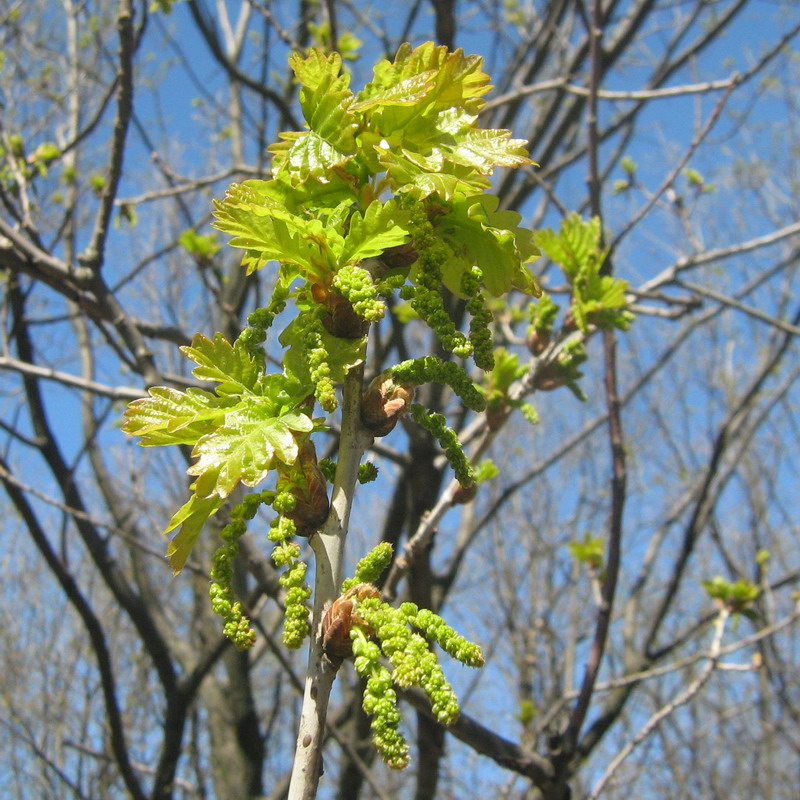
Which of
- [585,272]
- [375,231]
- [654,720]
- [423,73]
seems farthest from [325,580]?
[654,720]

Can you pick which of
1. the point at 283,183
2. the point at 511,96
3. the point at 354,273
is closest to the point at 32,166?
the point at 511,96

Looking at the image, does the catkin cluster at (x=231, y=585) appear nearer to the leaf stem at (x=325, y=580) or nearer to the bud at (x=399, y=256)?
the leaf stem at (x=325, y=580)

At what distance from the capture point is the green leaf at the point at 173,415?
3.14 feet

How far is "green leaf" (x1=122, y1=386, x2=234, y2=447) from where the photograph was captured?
96 centimetres

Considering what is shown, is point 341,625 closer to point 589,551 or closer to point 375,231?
point 375,231

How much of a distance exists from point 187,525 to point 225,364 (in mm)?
216

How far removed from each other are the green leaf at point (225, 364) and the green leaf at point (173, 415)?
25 mm

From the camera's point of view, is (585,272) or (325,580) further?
(585,272)

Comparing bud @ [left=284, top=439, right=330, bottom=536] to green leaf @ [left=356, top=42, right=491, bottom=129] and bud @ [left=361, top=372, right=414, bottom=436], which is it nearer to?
bud @ [left=361, top=372, right=414, bottom=436]

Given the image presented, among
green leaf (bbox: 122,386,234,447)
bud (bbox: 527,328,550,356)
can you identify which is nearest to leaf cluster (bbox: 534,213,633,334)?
bud (bbox: 527,328,550,356)

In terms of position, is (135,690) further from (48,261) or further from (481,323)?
(481,323)

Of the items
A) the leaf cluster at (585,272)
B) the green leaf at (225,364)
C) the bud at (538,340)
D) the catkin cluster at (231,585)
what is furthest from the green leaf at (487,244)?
the bud at (538,340)

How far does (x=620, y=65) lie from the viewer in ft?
17.4

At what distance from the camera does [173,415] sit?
0.99 meters
